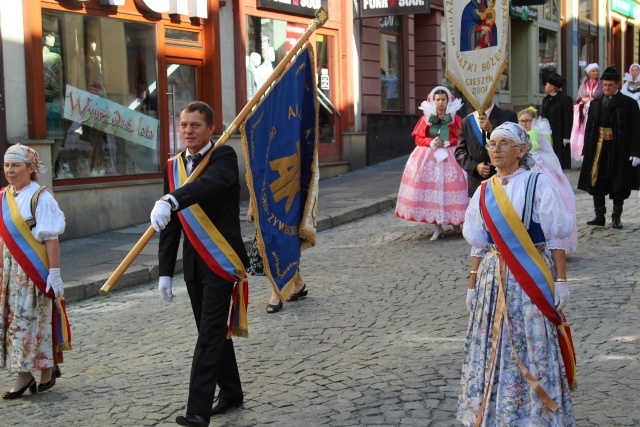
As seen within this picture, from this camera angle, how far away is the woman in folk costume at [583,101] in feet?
57.8

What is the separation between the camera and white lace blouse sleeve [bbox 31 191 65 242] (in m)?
5.77

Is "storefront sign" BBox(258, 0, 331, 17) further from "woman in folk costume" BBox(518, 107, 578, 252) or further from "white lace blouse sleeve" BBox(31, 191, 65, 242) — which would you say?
"white lace blouse sleeve" BBox(31, 191, 65, 242)

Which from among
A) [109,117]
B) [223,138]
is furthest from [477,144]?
[109,117]

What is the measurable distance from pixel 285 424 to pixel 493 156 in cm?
185

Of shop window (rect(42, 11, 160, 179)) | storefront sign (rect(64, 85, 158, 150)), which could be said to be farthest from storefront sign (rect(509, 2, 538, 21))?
storefront sign (rect(64, 85, 158, 150))

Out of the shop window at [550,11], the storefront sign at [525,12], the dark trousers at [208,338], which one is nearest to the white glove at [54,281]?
the dark trousers at [208,338]

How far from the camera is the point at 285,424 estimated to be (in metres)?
4.98

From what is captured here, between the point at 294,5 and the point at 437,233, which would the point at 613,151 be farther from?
the point at 294,5

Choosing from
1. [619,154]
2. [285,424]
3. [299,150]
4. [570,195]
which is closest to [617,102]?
[619,154]

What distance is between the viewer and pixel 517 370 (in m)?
4.26

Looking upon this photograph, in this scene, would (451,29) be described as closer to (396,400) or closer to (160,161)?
(396,400)

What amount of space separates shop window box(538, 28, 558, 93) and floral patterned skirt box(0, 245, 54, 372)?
25.0 metres

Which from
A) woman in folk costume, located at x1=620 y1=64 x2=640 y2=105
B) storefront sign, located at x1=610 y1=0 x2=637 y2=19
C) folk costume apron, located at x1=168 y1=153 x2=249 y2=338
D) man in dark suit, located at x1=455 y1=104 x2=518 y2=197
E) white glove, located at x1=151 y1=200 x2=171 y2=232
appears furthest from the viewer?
storefront sign, located at x1=610 y1=0 x2=637 y2=19

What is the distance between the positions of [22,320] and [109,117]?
7683 mm
